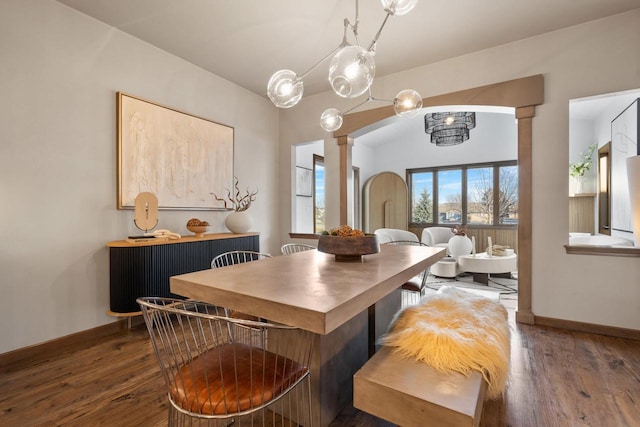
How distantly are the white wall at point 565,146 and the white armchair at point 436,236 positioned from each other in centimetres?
297

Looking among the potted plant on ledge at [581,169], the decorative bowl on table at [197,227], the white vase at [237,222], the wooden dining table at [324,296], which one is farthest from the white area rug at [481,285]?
the decorative bowl on table at [197,227]

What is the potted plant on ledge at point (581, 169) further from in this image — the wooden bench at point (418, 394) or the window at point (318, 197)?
the wooden bench at point (418, 394)

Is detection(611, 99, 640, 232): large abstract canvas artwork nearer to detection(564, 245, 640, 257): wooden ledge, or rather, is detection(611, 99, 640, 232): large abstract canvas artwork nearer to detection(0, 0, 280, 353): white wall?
detection(564, 245, 640, 257): wooden ledge

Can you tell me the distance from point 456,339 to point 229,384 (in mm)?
993

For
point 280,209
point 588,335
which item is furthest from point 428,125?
point 588,335

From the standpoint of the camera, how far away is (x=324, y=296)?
1064 millimetres

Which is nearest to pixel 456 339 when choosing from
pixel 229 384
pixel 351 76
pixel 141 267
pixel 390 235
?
pixel 229 384

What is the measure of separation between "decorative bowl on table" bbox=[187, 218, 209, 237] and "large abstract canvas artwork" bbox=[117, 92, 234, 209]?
0.78 ft

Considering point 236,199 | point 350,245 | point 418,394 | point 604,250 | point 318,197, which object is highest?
point 318,197

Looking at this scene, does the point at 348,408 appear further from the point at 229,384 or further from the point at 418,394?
the point at 229,384

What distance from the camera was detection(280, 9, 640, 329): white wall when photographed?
2604mm

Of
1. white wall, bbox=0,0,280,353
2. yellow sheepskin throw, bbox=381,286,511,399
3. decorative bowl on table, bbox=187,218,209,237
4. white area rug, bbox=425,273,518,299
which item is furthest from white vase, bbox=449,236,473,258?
white wall, bbox=0,0,280,353

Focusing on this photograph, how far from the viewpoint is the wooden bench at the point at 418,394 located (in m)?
1.01

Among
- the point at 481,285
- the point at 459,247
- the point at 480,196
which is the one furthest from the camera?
the point at 480,196
